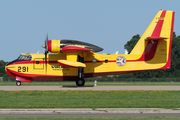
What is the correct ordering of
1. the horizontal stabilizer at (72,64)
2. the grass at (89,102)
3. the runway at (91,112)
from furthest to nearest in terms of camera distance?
the horizontal stabilizer at (72,64) < the grass at (89,102) < the runway at (91,112)

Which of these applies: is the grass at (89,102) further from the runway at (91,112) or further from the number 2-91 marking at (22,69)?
the number 2-91 marking at (22,69)

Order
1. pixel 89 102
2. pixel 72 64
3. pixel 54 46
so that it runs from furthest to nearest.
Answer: pixel 54 46, pixel 72 64, pixel 89 102

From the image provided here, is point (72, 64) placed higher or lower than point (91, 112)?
higher

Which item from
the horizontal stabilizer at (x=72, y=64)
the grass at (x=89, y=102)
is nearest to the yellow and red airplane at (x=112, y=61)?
the horizontal stabilizer at (x=72, y=64)

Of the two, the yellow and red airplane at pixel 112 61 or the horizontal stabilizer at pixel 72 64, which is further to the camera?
the yellow and red airplane at pixel 112 61

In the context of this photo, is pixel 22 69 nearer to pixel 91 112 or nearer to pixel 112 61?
pixel 112 61

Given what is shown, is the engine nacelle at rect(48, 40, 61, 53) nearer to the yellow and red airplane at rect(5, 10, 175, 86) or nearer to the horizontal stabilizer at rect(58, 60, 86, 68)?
the horizontal stabilizer at rect(58, 60, 86, 68)

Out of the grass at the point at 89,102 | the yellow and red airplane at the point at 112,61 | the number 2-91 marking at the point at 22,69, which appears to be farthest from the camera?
the number 2-91 marking at the point at 22,69

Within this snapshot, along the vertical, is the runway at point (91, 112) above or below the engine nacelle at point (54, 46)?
below

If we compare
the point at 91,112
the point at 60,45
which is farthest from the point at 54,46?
the point at 91,112

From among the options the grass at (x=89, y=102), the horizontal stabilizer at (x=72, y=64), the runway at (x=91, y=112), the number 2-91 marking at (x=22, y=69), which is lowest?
the grass at (x=89, y=102)

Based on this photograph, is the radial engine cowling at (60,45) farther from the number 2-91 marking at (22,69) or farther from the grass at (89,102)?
the grass at (89,102)

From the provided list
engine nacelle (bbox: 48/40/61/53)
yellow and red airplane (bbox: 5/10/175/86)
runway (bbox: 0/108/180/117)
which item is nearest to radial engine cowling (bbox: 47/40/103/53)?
engine nacelle (bbox: 48/40/61/53)
